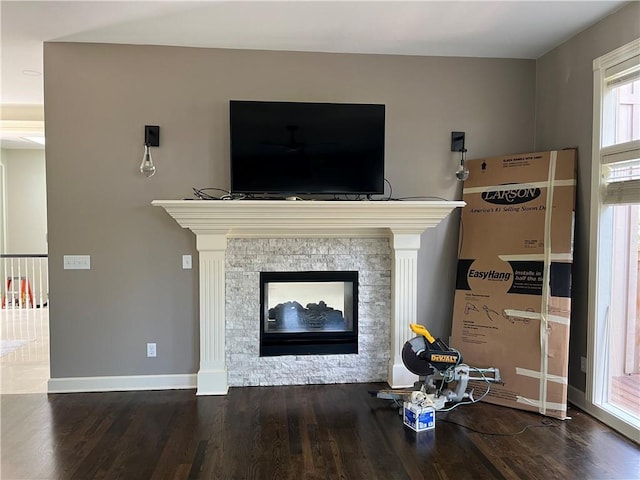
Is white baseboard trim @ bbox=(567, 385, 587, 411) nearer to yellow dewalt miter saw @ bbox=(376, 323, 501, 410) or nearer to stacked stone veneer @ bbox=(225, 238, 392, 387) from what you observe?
yellow dewalt miter saw @ bbox=(376, 323, 501, 410)

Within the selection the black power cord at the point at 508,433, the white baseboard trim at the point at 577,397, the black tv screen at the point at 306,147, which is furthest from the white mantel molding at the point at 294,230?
the white baseboard trim at the point at 577,397

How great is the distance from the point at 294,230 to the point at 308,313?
0.75m

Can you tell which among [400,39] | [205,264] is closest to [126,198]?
[205,264]

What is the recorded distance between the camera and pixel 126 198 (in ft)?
11.7

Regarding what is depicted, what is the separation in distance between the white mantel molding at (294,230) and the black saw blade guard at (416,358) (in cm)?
44

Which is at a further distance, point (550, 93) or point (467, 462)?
point (550, 93)

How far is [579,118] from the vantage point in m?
3.29

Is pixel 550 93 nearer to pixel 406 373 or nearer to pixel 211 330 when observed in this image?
pixel 406 373

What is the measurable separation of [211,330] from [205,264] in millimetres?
535

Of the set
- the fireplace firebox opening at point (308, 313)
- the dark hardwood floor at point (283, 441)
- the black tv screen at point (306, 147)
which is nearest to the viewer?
the dark hardwood floor at point (283, 441)

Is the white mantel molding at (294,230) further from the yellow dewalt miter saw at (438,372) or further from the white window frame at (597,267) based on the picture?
the white window frame at (597,267)

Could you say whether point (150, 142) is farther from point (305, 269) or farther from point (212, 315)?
point (305, 269)

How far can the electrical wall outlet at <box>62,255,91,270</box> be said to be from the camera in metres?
3.53

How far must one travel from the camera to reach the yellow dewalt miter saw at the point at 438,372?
3.12 metres
